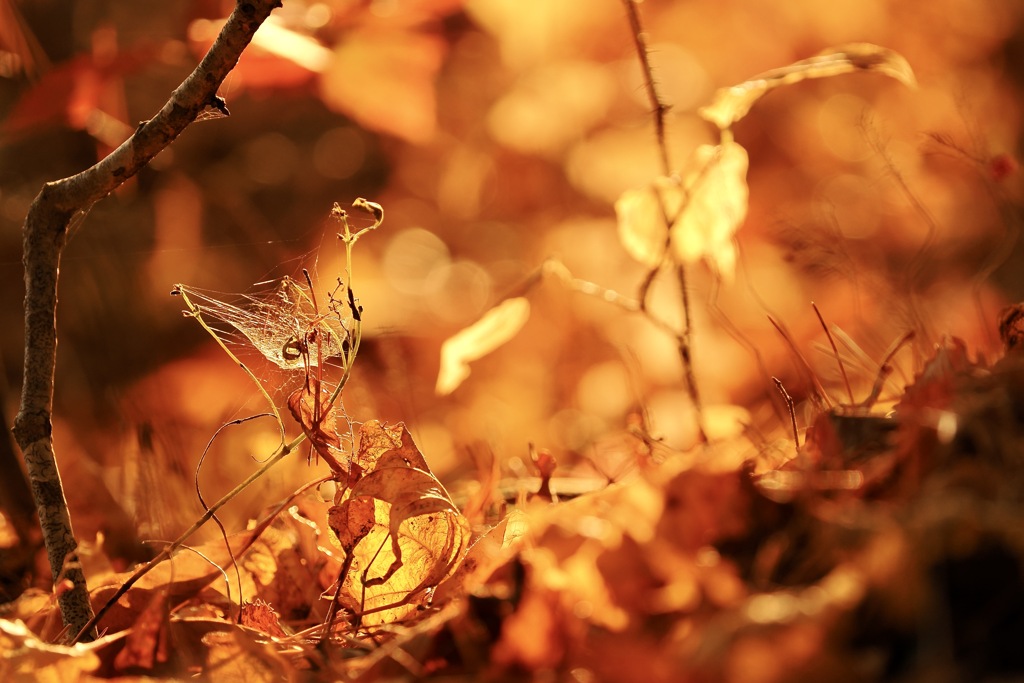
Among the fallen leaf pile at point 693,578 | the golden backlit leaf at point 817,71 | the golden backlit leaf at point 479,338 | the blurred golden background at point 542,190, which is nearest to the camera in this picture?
the fallen leaf pile at point 693,578

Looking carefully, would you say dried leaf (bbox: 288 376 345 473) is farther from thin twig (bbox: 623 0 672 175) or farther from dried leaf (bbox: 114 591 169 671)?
thin twig (bbox: 623 0 672 175)

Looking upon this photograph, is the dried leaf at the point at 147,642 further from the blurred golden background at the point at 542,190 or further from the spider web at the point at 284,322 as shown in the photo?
the blurred golden background at the point at 542,190

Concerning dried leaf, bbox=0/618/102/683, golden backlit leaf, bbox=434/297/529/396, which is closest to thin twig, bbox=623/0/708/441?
golden backlit leaf, bbox=434/297/529/396

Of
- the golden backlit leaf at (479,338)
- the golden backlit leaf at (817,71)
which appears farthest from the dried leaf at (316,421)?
the golden backlit leaf at (817,71)

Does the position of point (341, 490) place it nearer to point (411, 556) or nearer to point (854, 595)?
point (411, 556)

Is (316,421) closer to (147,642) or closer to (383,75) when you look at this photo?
(147,642)
